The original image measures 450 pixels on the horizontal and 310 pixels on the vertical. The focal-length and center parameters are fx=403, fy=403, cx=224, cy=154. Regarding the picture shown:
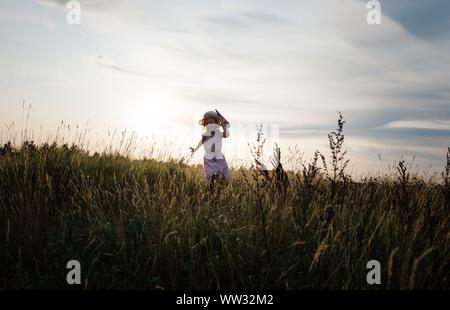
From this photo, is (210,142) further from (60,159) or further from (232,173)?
(60,159)

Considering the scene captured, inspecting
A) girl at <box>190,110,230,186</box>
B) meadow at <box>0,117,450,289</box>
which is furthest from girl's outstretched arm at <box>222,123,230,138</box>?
meadow at <box>0,117,450,289</box>

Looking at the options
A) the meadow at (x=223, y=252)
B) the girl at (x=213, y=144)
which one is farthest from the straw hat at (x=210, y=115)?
the meadow at (x=223, y=252)

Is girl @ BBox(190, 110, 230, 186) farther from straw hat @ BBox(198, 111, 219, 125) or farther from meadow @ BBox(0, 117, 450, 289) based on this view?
Answer: meadow @ BBox(0, 117, 450, 289)

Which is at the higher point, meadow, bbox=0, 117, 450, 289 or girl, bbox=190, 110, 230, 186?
girl, bbox=190, 110, 230, 186

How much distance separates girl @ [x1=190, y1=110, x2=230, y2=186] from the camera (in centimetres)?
758

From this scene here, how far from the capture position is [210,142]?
312 inches

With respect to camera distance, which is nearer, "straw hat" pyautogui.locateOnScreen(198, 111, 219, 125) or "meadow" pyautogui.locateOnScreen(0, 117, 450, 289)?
"meadow" pyautogui.locateOnScreen(0, 117, 450, 289)

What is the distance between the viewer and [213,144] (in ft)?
26.0

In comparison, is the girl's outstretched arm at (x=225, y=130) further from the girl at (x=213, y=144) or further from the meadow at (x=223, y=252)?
the meadow at (x=223, y=252)

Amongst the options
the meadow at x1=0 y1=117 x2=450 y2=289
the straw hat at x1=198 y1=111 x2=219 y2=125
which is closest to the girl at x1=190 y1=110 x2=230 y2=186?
the straw hat at x1=198 y1=111 x2=219 y2=125

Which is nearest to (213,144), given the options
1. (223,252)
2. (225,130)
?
(225,130)
